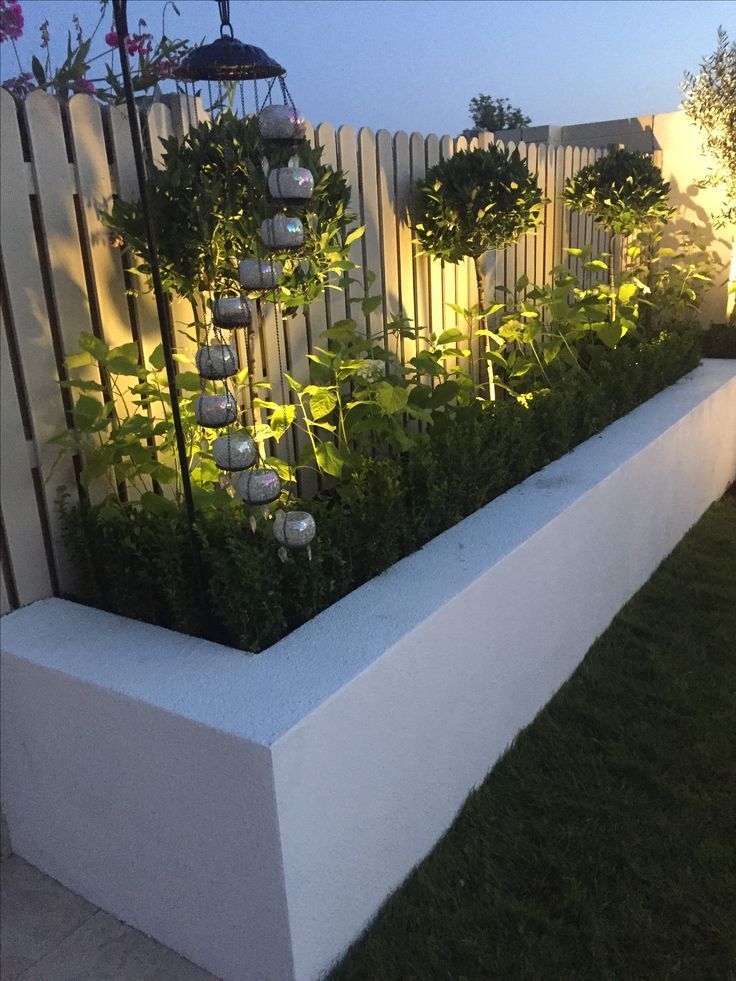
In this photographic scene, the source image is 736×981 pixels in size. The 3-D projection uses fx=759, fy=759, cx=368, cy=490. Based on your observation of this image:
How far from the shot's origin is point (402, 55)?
14.3m

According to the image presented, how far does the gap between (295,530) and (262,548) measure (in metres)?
0.19

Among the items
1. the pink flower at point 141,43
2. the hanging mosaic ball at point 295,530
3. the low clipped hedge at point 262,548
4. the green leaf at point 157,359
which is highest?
the pink flower at point 141,43

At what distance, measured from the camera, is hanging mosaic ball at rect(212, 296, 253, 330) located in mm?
1908

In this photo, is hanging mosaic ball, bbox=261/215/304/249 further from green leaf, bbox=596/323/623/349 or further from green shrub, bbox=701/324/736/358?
green shrub, bbox=701/324/736/358

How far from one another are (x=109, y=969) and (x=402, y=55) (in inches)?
614

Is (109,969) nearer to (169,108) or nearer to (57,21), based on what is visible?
(169,108)

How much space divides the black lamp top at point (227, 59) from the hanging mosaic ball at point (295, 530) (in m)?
1.21

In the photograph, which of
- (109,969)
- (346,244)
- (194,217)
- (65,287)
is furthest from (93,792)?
(346,244)

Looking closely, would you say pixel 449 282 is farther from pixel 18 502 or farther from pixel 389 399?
pixel 18 502

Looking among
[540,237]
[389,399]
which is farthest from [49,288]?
[540,237]

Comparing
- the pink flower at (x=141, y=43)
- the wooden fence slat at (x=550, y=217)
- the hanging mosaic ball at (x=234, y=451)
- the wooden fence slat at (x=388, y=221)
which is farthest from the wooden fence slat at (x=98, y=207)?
the wooden fence slat at (x=550, y=217)

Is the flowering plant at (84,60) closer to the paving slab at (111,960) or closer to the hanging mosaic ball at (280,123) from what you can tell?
the hanging mosaic ball at (280,123)

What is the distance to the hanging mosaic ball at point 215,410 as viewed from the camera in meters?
1.88

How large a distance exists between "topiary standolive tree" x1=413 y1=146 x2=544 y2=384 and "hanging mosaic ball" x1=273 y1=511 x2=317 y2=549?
2171 mm
